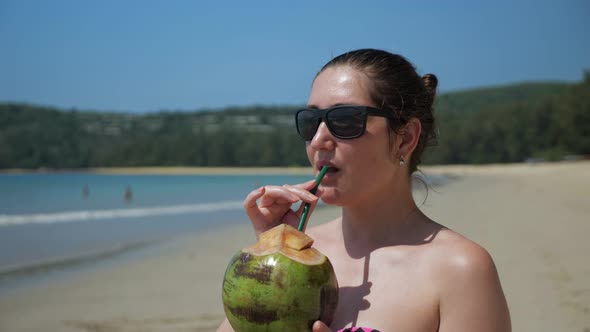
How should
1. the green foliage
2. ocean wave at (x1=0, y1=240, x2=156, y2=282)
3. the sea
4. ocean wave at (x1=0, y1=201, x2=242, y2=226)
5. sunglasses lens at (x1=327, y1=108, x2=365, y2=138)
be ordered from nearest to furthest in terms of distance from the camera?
sunglasses lens at (x1=327, y1=108, x2=365, y2=138) < ocean wave at (x1=0, y1=240, x2=156, y2=282) < the sea < ocean wave at (x1=0, y1=201, x2=242, y2=226) < the green foliage

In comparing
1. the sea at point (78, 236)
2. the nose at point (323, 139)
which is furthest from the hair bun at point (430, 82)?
the sea at point (78, 236)

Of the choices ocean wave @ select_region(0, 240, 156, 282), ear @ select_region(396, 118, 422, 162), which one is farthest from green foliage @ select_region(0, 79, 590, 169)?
ear @ select_region(396, 118, 422, 162)

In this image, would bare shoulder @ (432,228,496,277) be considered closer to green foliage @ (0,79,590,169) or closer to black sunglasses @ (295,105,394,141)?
black sunglasses @ (295,105,394,141)

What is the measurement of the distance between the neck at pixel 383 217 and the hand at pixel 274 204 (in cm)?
21

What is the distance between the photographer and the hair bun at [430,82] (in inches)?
69.9

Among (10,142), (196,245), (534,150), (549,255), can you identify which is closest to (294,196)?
(549,255)

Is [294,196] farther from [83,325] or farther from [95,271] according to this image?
[95,271]

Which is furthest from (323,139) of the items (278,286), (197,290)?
(197,290)

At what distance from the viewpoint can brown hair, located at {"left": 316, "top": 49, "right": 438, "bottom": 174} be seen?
159cm

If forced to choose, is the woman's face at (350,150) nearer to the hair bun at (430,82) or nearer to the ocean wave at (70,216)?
the hair bun at (430,82)

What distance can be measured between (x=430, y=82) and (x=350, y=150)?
46 cm

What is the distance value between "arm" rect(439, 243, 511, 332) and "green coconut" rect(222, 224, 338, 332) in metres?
0.38

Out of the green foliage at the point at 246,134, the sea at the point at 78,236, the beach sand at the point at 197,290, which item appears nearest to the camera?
the beach sand at the point at 197,290

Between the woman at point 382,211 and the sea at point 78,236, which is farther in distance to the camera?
the sea at point 78,236
